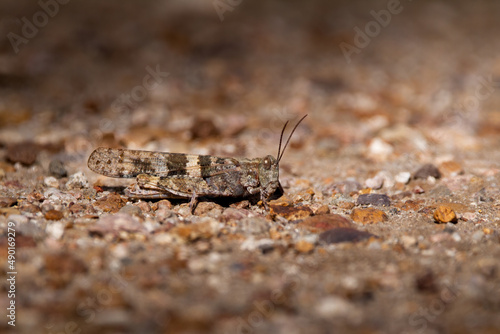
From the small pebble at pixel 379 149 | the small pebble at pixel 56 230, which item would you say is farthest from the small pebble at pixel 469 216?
→ the small pebble at pixel 56 230

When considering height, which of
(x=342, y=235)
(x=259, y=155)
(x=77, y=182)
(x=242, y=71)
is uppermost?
(x=342, y=235)

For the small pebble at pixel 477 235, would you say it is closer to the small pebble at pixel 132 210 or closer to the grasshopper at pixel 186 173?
the grasshopper at pixel 186 173

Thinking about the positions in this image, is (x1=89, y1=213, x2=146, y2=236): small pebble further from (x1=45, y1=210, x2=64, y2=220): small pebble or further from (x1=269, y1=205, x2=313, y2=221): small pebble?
(x1=269, y1=205, x2=313, y2=221): small pebble

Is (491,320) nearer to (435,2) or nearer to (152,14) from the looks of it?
(152,14)

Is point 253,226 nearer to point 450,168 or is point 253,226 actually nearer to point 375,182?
point 375,182

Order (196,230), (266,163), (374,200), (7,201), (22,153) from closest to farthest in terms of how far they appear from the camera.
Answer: (196,230) → (7,201) → (266,163) → (374,200) → (22,153)

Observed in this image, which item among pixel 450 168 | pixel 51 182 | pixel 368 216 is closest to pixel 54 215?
pixel 51 182
